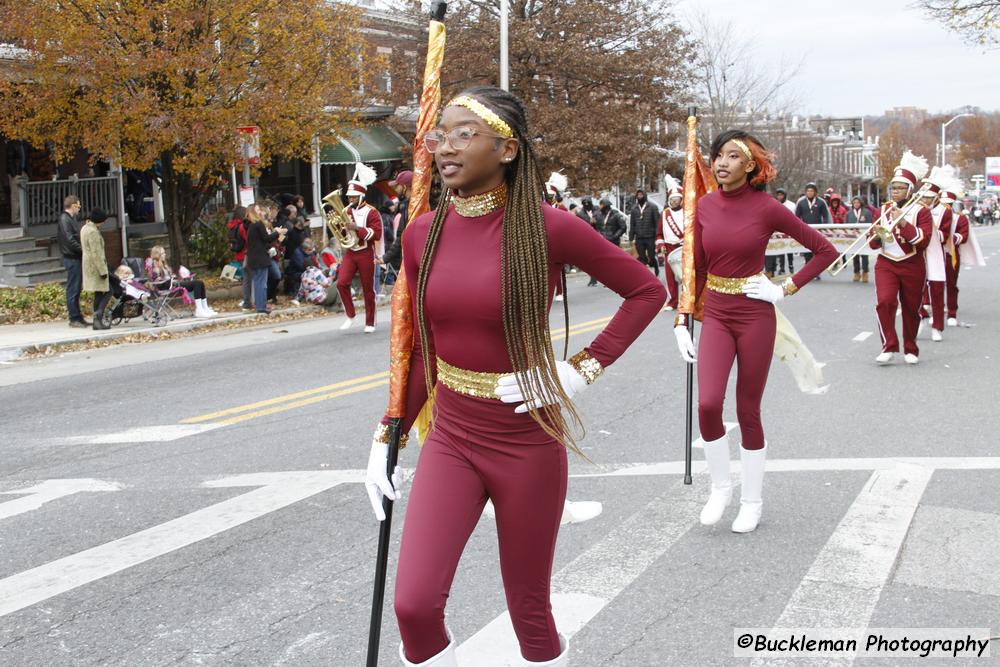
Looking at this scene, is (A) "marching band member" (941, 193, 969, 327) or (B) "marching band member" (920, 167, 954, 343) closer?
(B) "marching band member" (920, 167, 954, 343)

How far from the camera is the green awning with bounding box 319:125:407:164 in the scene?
31.2 meters

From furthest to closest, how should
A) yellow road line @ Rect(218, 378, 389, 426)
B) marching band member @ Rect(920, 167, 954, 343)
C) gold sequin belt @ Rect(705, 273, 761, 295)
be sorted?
1. marching band member @ Rect(920, 167, 954, 343)
2. yellow road line @ Rect(218, 378, 389, 426)
3. gold sequin belt @ Rect(705, 273, 761, 295)

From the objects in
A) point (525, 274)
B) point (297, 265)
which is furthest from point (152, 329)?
point (525, 274)

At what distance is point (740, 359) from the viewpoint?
19.4 feet

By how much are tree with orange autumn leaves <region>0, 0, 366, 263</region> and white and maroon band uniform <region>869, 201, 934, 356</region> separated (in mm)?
11021

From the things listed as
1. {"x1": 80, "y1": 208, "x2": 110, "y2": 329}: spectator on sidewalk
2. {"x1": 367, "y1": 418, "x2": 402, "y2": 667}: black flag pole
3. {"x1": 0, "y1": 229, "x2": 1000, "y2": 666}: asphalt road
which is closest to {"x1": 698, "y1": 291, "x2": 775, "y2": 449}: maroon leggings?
{"x1": 0, "y1": 229, "x2": 1000, "y2": 666}: asphalt road

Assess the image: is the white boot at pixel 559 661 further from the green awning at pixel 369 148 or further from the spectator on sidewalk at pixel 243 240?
the green awning at pixel 369 148

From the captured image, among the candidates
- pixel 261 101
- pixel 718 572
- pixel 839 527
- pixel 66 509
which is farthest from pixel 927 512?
pixel 261 101

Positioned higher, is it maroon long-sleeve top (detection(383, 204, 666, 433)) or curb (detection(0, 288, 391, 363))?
maroon long-sleeve top (detection(383, 204, 666, 433))

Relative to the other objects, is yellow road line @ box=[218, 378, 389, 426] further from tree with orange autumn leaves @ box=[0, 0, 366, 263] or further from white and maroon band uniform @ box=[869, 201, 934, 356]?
tree with orange autumn leaves @ box=[0, 0, 366, 263]

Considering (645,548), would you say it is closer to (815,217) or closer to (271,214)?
(271,214)

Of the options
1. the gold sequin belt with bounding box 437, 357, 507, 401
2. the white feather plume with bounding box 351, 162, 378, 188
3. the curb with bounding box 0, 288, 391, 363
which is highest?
the white feather plume with bounding box 351, 162, 378, 188

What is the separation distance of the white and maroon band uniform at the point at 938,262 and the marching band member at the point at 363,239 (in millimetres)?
6874

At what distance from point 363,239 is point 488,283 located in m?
11.4
